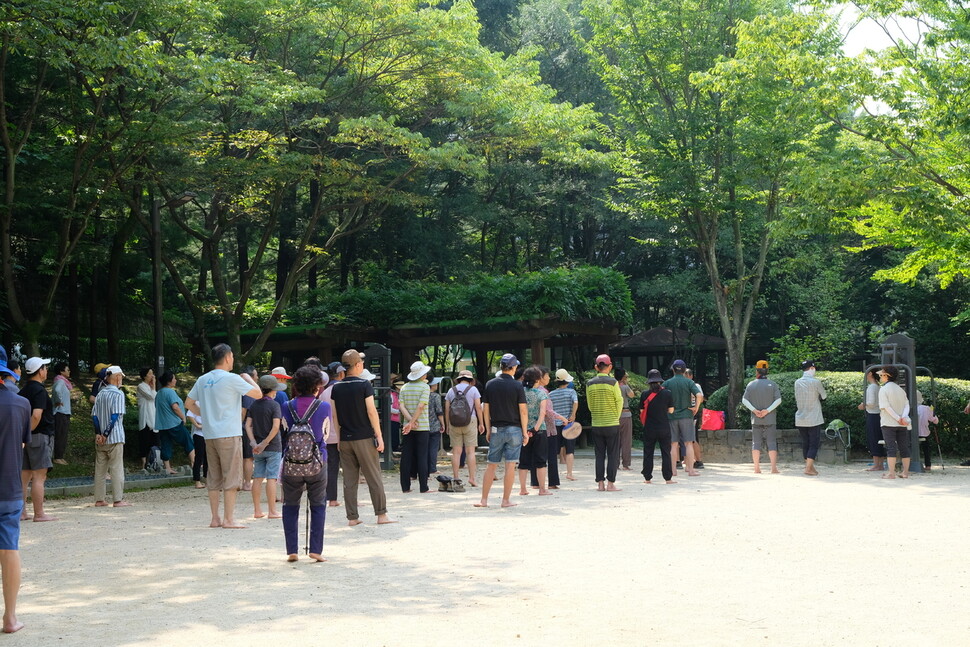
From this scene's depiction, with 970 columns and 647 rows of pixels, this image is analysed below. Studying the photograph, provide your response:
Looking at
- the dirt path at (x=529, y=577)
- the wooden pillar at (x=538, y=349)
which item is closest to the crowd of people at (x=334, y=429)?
the dirt path at (x=529, y=577)

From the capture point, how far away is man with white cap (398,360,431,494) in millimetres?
12594

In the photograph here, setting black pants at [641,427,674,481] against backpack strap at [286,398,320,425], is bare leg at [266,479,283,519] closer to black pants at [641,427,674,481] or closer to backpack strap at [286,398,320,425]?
backpack strap at [286,398,320,425]

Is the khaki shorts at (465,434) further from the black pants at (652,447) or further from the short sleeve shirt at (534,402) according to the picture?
the black pants at (652,447)

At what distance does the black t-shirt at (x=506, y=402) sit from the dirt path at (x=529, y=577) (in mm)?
985

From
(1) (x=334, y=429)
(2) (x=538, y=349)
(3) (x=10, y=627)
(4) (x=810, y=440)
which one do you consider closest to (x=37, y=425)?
(1) (x=334, y=429)

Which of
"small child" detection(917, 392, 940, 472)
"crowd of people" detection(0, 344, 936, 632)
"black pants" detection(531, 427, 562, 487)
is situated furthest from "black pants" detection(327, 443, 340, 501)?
"small child" detection(917, 392, 940, 472)

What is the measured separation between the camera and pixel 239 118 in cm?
2130

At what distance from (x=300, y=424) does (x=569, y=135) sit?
16645 millimetres

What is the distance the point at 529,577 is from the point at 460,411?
6.29 m

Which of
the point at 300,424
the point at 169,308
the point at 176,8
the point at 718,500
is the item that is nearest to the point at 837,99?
the point at 718,500

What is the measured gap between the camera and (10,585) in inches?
218

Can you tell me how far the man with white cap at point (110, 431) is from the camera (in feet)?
38.0

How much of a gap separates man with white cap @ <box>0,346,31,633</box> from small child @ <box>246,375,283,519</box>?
14.4 feet

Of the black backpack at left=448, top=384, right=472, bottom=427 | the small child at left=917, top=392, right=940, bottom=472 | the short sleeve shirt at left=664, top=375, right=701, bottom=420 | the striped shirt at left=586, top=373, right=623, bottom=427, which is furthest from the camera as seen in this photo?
the small child at left=917, top=392, right=940, bottom=472
